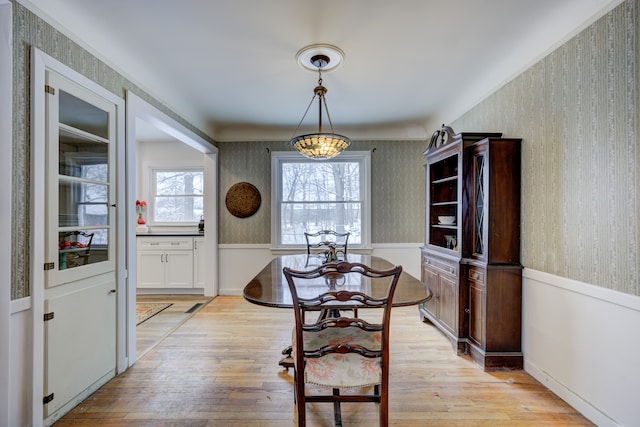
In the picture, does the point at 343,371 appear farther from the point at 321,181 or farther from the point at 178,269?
the point at 178,269

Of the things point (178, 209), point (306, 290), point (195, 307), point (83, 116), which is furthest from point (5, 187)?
point (178, 209)

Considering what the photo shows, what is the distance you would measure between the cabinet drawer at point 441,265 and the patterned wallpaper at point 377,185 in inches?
46.0

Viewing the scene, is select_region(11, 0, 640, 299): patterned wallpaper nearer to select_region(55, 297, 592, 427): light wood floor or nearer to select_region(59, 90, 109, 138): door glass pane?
select_region(59, 90, 109, 138): door glass pane

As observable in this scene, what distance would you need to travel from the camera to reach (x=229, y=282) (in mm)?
4449

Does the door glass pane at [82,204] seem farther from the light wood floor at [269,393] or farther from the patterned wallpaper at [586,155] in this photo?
the patterned wallpaper at [586,155]

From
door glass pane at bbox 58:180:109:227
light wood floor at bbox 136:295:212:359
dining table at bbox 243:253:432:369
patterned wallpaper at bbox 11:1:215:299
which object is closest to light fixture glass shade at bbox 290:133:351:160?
dining table at bbox 243:253:432:369

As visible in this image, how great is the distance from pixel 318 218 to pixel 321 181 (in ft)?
1.89

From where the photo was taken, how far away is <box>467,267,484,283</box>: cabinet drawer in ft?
7.69

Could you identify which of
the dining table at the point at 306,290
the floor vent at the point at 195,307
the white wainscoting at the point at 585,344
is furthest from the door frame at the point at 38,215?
the white wainscoting at the point at 585,344

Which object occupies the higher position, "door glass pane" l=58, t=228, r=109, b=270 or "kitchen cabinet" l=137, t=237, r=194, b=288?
"door glass pane" l=58, t=228, r=109, b=270

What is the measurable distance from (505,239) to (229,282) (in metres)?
3.69

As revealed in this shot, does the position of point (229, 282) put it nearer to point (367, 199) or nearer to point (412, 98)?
point (367, 199)

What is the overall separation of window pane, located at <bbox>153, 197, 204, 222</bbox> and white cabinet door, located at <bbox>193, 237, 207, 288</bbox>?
73 cm

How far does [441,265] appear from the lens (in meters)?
2.89
